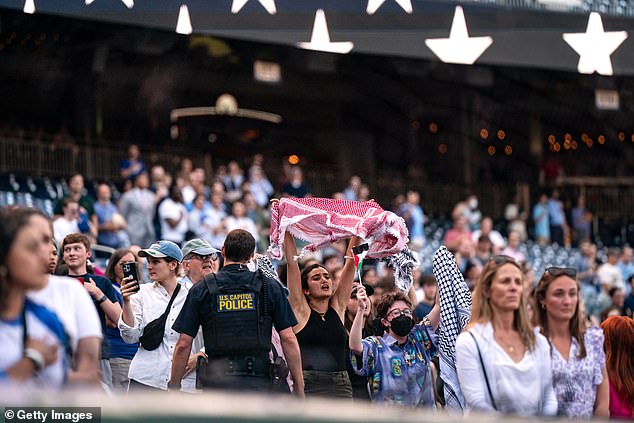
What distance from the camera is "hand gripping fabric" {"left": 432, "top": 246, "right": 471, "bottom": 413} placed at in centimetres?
805

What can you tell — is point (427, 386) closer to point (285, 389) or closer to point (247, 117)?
point (285, 389)

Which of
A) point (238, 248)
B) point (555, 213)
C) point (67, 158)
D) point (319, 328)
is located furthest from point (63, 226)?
point (555, 213)

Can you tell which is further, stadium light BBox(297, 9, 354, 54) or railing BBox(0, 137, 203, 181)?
railing BBox(0, 137, 203, 181)

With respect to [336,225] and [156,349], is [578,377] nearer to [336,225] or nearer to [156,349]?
[336,225]

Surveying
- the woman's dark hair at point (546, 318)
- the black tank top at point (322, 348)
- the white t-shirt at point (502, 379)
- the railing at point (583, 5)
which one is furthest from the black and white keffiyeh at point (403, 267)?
the railing at point (583, 5)

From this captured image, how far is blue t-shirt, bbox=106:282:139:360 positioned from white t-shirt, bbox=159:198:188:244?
296 inches

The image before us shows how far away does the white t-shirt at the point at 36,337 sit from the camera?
4754 mm

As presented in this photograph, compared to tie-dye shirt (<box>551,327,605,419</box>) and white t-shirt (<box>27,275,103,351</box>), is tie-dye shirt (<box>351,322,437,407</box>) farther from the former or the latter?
white t-shirt (<box>27,275,103,351</box>)

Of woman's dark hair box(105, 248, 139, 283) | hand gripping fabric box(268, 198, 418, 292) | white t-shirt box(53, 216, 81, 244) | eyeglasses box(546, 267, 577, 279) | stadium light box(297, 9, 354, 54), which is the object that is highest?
stadium light box(297, 9, 354, 54)

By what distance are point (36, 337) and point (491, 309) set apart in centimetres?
240

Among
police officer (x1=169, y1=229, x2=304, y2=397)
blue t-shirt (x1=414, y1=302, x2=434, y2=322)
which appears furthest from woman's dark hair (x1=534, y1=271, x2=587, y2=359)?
blue t-shirt (x1=414, y1=302, x2=434, y2=322)

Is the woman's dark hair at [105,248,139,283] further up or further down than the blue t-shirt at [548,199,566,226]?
further down

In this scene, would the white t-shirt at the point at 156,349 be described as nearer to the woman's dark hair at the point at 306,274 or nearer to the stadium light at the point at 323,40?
the woman's dark hair at the point at 306,274

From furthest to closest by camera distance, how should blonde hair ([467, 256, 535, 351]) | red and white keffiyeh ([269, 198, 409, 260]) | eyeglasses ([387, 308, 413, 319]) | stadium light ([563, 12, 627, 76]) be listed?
1. stadium light ([563, 12, 627, 76])
2. red and white keffiyeh ([269, 198, 409, 260])
3. eyeglasses ([387, 308, 413, 319])
4. blonde hair ([467, 256, 535, 351])
